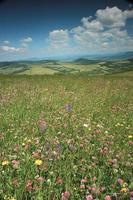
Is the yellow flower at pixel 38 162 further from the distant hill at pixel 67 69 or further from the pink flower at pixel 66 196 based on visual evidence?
the distant hill at pixel 67 69

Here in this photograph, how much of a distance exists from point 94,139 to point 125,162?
135 cm

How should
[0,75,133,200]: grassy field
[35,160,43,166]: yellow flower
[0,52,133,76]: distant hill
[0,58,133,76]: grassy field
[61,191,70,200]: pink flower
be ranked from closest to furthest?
[61,191,70,200]: pink flower < [0,75,133,200]: grassy field < [35,160,43,166]: yellow flower < [0,58,133,76]: grassy field < [0,52,133,76]: distant hill

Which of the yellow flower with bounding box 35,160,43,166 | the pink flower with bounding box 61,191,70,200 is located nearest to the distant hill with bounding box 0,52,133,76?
the yellow flower with bounding box 35,160,43,166

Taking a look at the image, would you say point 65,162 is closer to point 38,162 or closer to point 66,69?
point 38,162

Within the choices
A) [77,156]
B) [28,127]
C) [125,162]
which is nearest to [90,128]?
Result: [28,127]

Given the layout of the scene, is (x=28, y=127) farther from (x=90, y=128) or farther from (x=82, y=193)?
(x=82, y=193)

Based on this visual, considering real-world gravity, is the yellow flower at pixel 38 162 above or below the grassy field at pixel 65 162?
above

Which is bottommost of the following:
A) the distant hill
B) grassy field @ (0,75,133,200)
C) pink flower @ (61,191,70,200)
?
the distant hill

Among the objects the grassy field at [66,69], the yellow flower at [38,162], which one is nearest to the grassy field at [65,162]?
the yellow flower at [38,162]

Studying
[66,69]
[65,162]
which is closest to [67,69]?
[66,69]

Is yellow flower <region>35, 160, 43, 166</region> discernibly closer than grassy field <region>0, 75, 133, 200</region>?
No

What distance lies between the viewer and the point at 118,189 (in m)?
3.86

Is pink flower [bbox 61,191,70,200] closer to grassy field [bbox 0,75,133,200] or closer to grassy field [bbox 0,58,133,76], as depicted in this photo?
grassy field [bbox 0,75,133,200]

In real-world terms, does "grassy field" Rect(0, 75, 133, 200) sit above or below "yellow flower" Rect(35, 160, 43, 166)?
below
